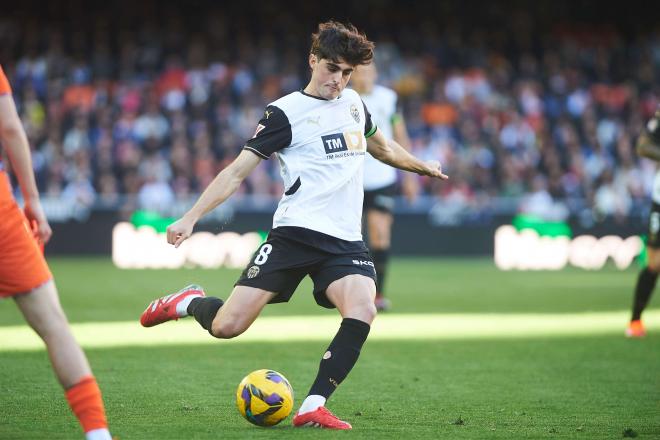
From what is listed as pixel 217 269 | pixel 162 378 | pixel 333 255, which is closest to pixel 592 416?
pixel 333 255

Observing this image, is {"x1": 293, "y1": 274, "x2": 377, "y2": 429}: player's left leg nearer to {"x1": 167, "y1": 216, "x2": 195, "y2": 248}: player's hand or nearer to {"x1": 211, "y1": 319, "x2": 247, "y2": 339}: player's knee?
{"x1": 211, "y1": 319, "x2": 247, "y2": 339}: player's knee

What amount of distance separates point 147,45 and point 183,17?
2248mm

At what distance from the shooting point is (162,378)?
22.1ft

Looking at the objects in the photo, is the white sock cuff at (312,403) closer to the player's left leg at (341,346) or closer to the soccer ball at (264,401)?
the player's left leg at (341,346)

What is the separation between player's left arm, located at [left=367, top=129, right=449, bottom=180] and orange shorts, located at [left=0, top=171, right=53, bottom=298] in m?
2.44

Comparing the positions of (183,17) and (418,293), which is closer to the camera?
(418,293)

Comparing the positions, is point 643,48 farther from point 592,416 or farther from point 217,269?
point 592,416

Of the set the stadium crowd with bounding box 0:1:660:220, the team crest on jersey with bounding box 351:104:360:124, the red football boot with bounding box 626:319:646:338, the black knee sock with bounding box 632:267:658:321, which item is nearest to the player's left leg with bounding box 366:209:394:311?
the red football boot with bounding box 626:319:646:338

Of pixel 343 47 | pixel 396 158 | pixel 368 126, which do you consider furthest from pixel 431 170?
pixel 343 47

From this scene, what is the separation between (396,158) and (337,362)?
139 centimetres

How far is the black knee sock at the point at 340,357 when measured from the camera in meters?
5.28

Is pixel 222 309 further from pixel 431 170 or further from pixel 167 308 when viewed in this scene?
pixel 431 170

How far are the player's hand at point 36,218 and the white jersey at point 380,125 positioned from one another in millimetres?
6959

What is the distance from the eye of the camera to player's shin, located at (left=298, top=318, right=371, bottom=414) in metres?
5.25
